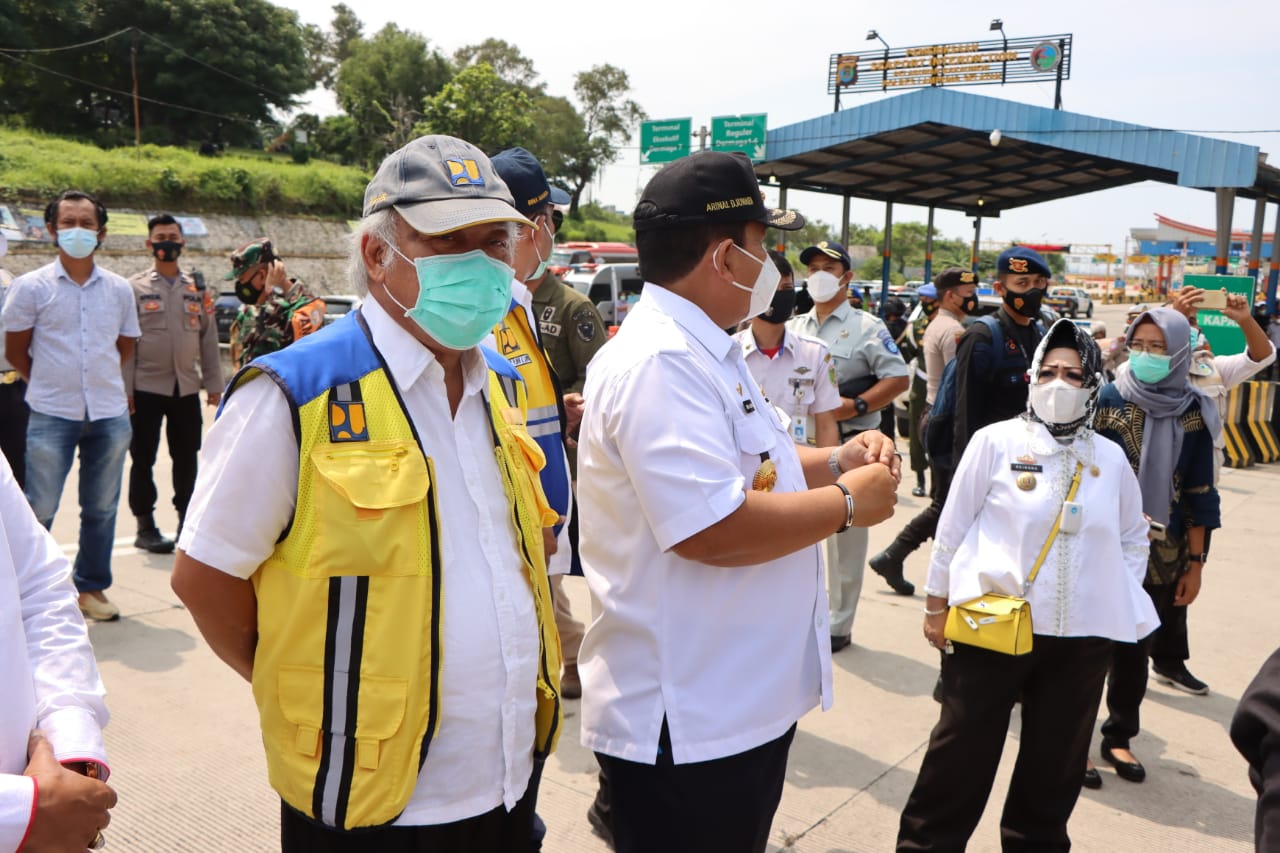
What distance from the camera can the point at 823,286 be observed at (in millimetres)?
5410

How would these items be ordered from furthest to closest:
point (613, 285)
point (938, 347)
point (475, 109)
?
point (475, 109)
point (613, 285)
point (938, 347)

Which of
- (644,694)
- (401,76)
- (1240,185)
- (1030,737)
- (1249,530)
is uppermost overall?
(401,76)

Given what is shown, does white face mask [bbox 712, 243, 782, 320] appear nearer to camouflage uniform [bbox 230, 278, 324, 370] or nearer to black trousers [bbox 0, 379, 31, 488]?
camouflage uniform [bbox 230, 278, 324, 370]

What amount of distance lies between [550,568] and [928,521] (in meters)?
3.02

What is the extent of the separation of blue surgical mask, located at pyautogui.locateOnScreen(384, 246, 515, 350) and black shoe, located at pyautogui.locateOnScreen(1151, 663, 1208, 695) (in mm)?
4427

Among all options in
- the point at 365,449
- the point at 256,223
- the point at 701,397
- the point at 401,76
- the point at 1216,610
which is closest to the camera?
the point at 365,449

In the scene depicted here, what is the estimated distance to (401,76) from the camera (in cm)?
5750

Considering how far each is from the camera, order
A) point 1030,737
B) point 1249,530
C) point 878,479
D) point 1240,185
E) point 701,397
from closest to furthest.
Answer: point 701,397 < point 878,479 < point 1030,737 < point 1249,530 < point 1240,185

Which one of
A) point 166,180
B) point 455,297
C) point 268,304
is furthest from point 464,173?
point 166,180

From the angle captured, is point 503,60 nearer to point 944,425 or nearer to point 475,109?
point 475,109

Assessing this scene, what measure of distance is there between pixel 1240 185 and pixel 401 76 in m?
51.1

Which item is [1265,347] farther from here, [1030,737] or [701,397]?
[701,397]

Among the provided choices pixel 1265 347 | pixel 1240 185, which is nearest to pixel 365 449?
pixel 1265 347

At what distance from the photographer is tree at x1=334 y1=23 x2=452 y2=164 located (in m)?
54.2
